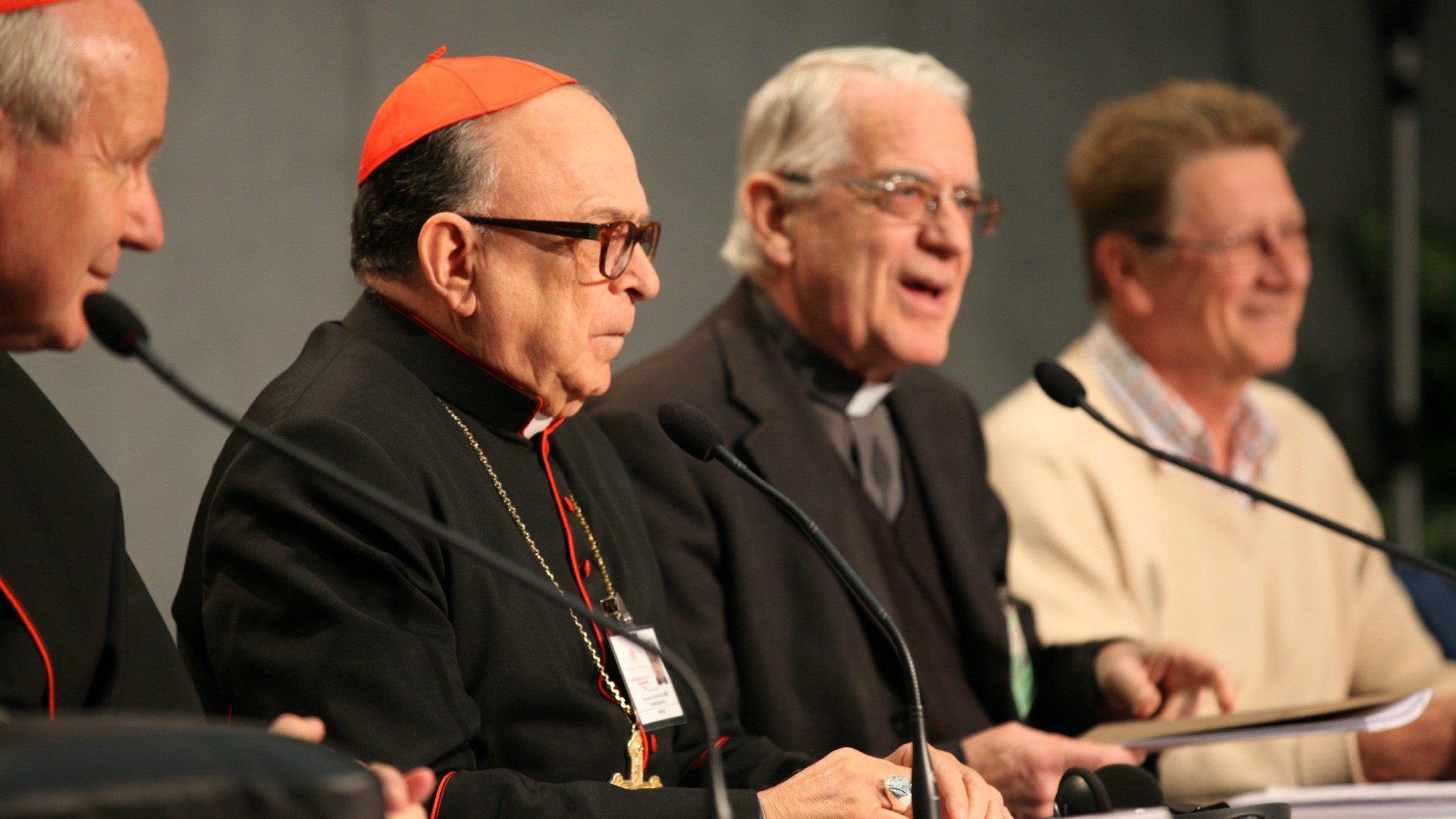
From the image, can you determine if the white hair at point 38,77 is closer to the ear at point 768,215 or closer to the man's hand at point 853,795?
the man's hand at point 853,795

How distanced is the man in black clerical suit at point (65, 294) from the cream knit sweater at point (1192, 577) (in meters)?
1.92

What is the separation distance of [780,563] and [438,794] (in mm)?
978

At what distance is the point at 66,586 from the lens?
4.96 feet

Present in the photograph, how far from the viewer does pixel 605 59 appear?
11.8ft

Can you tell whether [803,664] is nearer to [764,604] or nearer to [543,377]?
[764,604]

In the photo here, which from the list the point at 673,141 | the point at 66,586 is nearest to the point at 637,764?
the point at 66,586

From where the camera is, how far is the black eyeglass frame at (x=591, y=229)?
1.99m

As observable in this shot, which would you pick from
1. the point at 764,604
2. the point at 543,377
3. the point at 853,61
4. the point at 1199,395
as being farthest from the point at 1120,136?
the point at 543,377

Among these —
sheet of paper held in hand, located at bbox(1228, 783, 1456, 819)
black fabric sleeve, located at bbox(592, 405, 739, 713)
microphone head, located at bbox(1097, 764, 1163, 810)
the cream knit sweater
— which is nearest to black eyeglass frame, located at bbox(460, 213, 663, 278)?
black fabric sleeve, located at bbox(592, 405, 739, 713)

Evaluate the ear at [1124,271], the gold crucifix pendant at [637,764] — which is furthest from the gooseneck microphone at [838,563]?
the ear at [1124,271]

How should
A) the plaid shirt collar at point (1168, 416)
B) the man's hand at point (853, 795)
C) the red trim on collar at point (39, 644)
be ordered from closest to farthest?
the red trim on collar at point (39, 644) → the man's hand at point (853, 795) → the plaid shirt collar at point (1168, 416)

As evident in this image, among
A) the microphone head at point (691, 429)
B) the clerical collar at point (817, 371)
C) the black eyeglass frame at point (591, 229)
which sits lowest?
the clerical collar at point (817, 371)

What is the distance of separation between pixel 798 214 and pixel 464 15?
100 cm

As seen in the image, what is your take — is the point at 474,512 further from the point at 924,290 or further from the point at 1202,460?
the point at 1202,460
